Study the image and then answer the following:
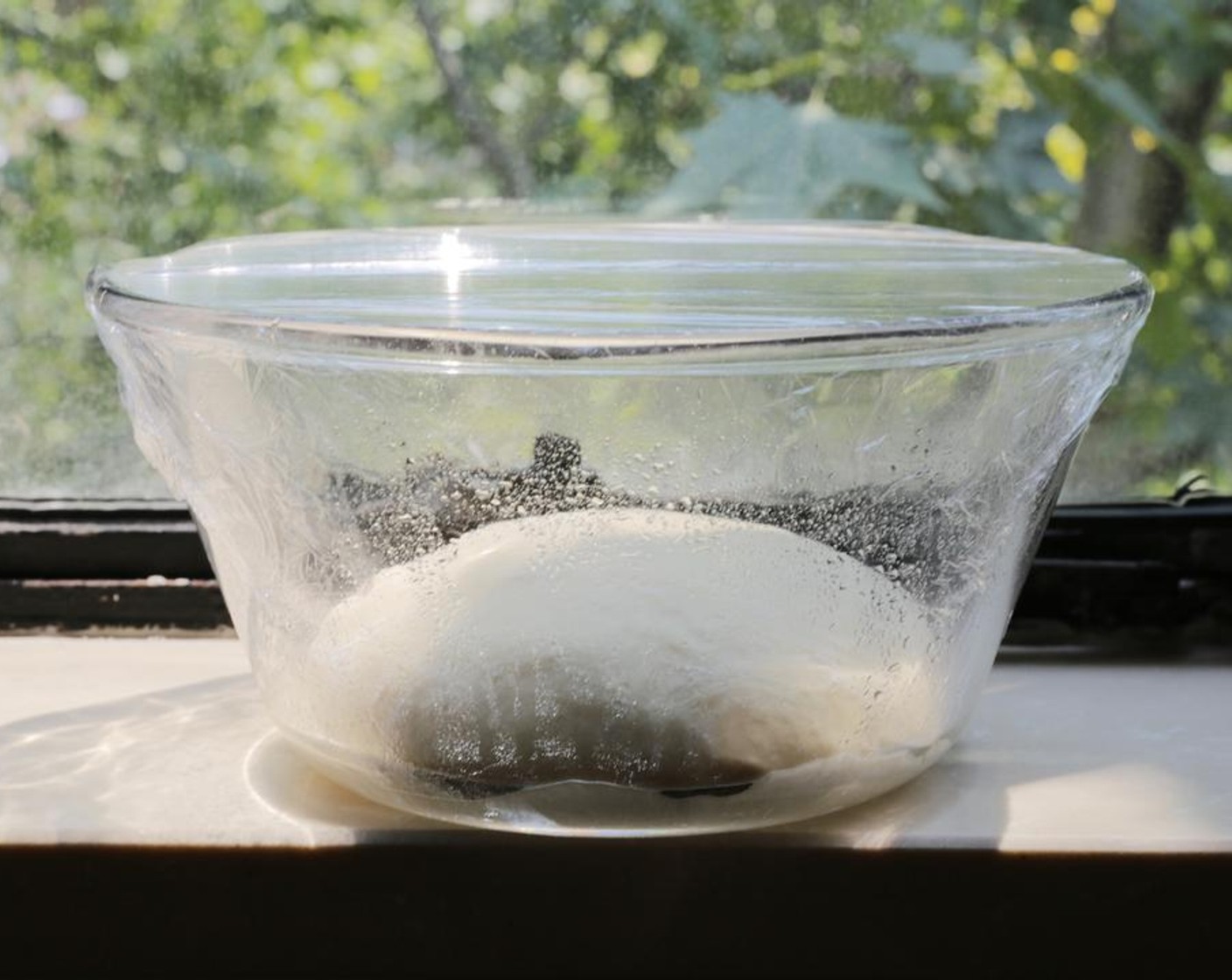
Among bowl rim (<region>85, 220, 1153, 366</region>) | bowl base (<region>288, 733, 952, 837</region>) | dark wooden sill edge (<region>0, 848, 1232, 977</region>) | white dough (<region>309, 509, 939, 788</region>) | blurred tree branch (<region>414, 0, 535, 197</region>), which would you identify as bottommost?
dark wooden sill edge (<region>0, 848, 1232, 977</region>)

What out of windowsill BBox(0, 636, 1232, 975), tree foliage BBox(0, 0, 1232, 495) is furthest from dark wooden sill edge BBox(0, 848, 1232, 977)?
tree foliage BBox(0, 0, 1232, 495)

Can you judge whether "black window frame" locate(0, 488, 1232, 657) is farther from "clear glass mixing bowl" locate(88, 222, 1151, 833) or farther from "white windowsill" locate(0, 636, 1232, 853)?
"clear glass mixing bowl" locate(88, 222, 1151, 833)

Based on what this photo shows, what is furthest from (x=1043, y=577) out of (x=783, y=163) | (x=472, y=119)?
(x=472, y=119)

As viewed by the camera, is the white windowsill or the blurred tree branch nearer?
the white windowsill

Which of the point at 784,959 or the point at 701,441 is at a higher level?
the point at 701,441

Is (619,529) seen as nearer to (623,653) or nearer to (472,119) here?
(623,653)

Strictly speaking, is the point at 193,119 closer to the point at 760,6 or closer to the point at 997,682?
the point at 760,6

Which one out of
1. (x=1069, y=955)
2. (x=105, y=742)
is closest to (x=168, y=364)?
(x=105, y=742)
